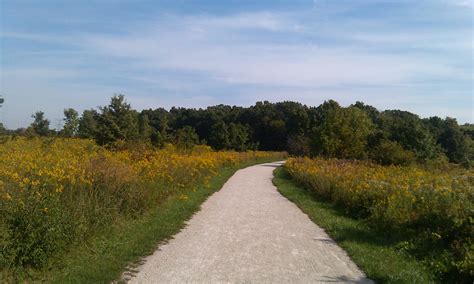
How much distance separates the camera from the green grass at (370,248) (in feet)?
23.1

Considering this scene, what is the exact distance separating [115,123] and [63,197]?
635 inches

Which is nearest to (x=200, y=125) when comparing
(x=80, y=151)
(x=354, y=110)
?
(x=354, y=110)

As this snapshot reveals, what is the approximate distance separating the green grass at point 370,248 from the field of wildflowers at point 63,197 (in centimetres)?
462

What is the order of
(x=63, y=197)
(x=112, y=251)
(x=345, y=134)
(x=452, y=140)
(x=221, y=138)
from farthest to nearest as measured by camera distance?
(x=221, y=138) < (x=452, y=140) < (x=345, y=134) < (x=63, y=197) < (x=112, y=251)

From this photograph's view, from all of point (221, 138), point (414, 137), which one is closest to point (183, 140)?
point (414, 137)

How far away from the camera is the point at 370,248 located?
8.93 m

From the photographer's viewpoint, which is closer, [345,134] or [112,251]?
[112,251]

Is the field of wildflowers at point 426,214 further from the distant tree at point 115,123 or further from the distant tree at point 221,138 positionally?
the distant tree at point 221,138

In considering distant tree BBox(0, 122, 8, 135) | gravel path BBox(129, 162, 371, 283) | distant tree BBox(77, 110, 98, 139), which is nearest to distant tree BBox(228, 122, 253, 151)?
distant tree BBox(77, 110, 98, 139)

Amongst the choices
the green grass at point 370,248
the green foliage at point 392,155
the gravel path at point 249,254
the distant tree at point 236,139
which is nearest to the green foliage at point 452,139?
the distant tree at point 236,139

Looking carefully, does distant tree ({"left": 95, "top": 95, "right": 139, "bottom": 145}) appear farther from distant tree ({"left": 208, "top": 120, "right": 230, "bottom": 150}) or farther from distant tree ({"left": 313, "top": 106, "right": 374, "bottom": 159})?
distant tree ({"left": 208, "top": 120, "right": 230, "bottom": 150})

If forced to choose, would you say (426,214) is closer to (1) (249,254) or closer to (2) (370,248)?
(2) (370,248)

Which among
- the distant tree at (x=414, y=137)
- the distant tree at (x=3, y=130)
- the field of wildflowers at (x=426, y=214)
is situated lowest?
the field of wildflowers at (x=426, y=214)

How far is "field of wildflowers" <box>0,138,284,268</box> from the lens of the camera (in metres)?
6.28
